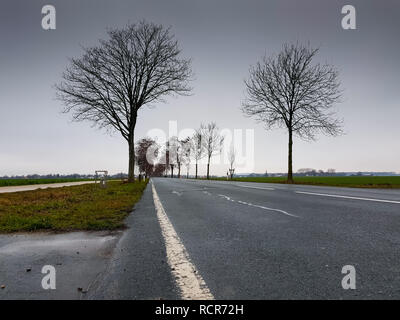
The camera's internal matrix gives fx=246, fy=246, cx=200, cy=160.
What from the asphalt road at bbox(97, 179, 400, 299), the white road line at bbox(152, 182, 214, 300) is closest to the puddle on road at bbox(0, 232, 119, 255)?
the asphalt road at bbox(97, 179, 400, 299)

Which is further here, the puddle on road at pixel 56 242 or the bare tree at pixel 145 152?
the bare tree at pixel 145 152

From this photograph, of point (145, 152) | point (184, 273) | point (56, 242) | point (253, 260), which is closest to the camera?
point (184, 273)

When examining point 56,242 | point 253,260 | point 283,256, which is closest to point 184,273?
point 253,260

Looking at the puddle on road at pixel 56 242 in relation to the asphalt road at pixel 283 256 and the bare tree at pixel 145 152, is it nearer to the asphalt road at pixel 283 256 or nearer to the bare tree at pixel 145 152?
the asphalt road at pixel 283 256

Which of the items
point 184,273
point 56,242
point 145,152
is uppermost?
point 145,152

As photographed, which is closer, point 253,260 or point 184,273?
point 184,273

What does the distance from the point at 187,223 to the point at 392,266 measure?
3.04 m

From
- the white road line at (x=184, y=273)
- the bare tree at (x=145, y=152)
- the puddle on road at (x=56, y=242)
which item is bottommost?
the puddle on road at (x=56, y=242)

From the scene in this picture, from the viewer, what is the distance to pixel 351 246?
280cm

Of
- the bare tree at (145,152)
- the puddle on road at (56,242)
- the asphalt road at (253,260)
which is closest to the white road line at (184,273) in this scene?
the asphalt road at (253,260)

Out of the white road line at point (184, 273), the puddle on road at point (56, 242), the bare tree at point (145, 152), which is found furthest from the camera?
the bare tree at point (145, 152)

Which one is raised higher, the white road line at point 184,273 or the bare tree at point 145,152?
the bare tree at point 145,152

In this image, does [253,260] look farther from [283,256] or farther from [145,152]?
[145,152]

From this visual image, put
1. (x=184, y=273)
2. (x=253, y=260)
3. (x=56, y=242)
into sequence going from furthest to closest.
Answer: (x=56, y=242), (x=253, y=260), (x=184, y=273)
